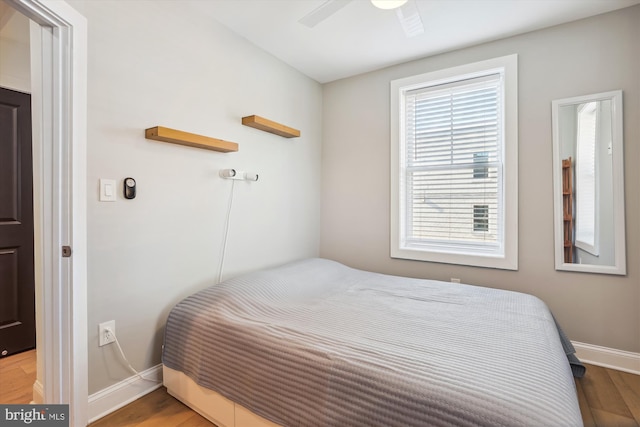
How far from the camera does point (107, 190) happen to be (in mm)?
1624

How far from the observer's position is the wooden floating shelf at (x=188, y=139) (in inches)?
69.0

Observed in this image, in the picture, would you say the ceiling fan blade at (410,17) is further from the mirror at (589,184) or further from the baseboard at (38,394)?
the baseboard at (38,394)

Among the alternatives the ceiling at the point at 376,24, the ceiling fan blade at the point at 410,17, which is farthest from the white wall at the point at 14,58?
the ceiling fan blade at the point at 410,17

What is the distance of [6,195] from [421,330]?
3.01 m

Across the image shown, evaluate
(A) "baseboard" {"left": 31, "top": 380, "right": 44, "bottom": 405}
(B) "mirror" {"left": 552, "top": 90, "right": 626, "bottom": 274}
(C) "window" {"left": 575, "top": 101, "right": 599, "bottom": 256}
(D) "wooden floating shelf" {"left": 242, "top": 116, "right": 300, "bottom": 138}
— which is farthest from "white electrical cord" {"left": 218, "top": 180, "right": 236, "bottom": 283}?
(C) "window" {"left": 575, "top": 101, "right": 599, "bottom": 256}

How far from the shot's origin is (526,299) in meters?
1.90

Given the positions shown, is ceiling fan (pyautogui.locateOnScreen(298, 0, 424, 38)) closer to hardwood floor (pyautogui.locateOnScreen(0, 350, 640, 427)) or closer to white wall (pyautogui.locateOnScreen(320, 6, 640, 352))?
white wall (pyautogui.locateOnScreen(320, 6, 640, 352))

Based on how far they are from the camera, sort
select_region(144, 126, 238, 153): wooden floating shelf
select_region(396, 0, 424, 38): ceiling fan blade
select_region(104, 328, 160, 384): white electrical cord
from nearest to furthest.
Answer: select_region(396, 0, 424, 38): ceiling fan blade → select_region(104, 328, 160, 384): white electrical cord → select_region(144, 126, 238, 153): wooden floating shelf

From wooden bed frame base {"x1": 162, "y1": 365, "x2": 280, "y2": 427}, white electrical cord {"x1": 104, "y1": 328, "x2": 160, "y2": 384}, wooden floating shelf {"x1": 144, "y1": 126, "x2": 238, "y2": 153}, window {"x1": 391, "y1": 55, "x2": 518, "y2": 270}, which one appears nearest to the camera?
wooden bed frame base {"x1": 162, "y1": 365, "x2": 280, "y2": 427}

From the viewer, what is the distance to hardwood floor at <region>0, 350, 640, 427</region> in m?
1.57

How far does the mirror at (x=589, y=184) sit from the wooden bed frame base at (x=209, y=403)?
228cm

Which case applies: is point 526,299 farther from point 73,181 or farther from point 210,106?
point 73,181

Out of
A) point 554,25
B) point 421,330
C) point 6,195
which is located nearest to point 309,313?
point 421,330

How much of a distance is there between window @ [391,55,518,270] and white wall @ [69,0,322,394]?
124cm
